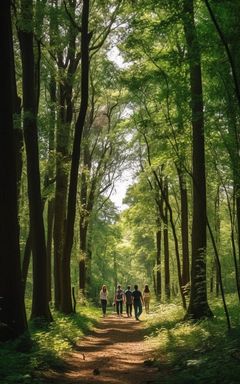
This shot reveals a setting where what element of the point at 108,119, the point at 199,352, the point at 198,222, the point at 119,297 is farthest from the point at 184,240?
the point at 199,352

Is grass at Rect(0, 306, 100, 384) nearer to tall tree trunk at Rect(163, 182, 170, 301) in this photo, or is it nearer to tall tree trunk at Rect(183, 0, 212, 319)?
tall tree trunk at Rect(183, 0, 212, 319)

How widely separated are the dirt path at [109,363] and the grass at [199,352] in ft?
1.15

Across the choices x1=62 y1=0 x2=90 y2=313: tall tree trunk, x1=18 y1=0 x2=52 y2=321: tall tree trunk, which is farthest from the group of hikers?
x1=18 y1=0 x2=52 y2=321: tall tree trunk

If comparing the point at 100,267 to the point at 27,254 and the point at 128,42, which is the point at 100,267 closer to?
the point at 27,254

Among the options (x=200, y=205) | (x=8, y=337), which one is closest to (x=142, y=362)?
(x=8, y=337)

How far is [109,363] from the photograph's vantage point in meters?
9.38

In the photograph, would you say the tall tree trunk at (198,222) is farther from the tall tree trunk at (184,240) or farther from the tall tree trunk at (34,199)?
the tall tree trunk at (184,240)

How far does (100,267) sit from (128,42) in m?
42.6

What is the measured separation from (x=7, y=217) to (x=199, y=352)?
14.3 feet

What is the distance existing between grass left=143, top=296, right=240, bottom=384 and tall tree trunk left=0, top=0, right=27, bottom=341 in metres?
2.94

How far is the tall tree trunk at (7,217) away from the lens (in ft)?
28.4

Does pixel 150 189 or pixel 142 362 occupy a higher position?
pixel 150 189

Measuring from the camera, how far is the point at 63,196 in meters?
17.8

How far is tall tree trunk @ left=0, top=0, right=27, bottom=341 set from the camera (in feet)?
28.4
